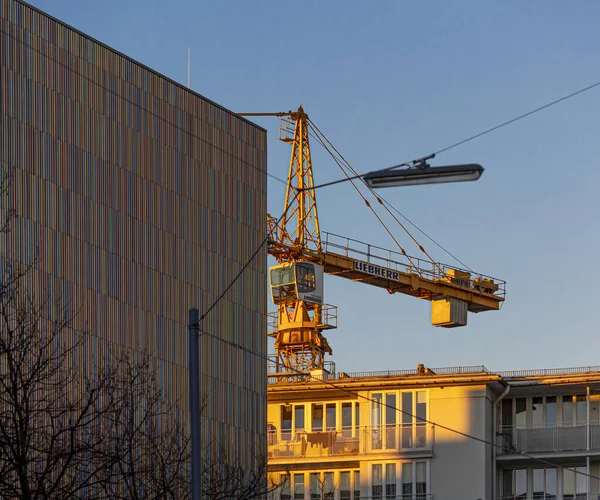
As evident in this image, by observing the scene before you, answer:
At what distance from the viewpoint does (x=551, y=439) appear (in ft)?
221

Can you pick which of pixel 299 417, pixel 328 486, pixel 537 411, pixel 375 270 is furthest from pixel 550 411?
pixel 375 270

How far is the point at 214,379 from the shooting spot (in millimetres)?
61156

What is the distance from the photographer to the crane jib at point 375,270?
10314 cm

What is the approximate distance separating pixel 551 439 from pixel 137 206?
21.1 m

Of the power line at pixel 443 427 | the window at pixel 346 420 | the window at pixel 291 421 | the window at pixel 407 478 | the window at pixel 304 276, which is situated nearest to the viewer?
the power line at pixel 443 427

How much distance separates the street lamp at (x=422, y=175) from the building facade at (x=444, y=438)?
1566 inches

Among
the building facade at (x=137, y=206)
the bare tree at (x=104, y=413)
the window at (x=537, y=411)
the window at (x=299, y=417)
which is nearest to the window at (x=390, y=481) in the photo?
the window at (x=299, y=417)

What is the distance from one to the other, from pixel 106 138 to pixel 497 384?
2062 cm

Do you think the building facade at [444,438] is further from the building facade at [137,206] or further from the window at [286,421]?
the building facade at [137,206]

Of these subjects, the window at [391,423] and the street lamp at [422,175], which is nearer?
the street lamp at [422,175]

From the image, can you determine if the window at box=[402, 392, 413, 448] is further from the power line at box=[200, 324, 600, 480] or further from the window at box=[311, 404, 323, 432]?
the window at box=[311, 404, 323, 432]

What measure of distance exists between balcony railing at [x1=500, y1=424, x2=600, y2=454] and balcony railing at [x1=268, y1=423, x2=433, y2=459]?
11.8ft

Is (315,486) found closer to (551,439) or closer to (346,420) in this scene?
(346,420)

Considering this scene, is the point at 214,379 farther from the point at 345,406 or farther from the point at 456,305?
the point at 456,305
